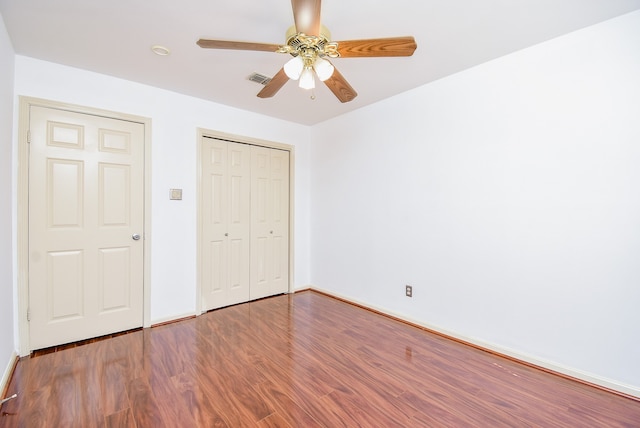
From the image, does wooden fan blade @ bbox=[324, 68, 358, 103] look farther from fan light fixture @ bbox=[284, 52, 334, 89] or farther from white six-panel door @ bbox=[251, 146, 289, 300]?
white six-panel door @ bbox=[251, 146, 289, 300]

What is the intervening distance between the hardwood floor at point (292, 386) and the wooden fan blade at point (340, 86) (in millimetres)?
2077

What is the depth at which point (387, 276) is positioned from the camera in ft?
10.7

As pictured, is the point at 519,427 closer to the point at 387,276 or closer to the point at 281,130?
the point at 387,276

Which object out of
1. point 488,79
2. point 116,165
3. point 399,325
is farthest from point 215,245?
point 488,79

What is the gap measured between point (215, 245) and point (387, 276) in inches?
81.2

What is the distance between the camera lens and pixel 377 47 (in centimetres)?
162

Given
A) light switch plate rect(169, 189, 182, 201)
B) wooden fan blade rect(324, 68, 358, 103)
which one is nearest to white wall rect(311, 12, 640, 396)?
wooden fan blade rect(324, 68, 358, 103)

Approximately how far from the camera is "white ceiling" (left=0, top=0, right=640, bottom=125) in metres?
1.77

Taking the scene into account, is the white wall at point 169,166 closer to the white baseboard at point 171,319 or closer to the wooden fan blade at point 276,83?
the white baseboard at point 171,319

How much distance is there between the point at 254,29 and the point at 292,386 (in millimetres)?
2473

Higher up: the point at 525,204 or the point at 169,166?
the point at 169,166

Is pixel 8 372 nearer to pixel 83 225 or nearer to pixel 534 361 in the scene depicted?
pixel 83 225

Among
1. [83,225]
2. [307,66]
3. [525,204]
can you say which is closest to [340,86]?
[307,66]

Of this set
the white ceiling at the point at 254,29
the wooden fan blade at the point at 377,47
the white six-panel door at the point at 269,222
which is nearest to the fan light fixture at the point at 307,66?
the wooden fan blade at the point at 377,47
